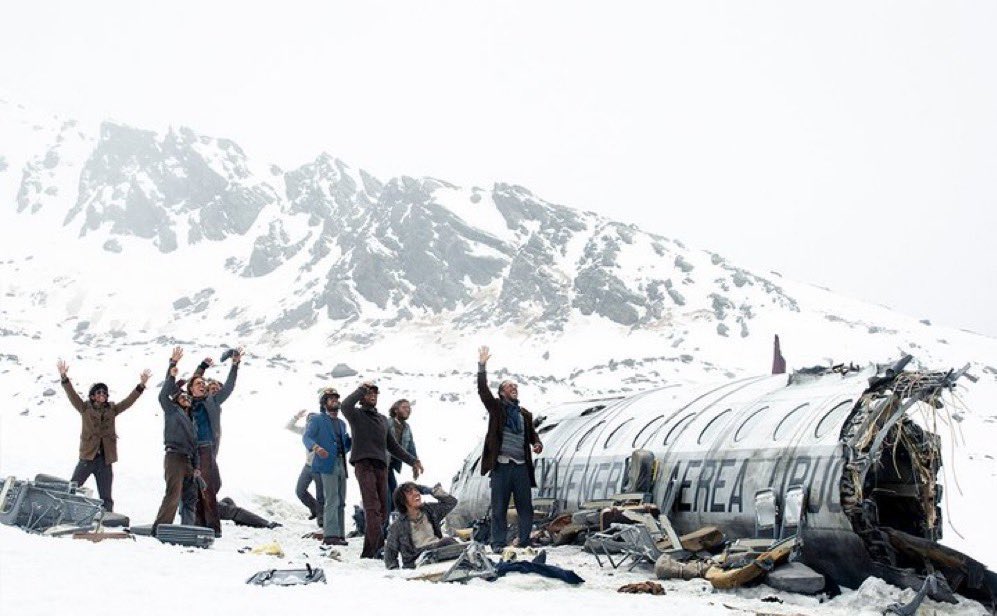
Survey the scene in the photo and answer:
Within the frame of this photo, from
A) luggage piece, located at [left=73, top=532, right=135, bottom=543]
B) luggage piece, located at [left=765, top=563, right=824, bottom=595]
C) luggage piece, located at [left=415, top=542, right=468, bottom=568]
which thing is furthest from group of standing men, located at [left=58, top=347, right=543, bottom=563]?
luggage piece, located at [left=765, top=563, right=824, bottom=595]

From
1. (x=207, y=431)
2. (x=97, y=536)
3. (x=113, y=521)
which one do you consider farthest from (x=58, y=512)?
(x=207, y=431)

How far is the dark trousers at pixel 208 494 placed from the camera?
13.4m

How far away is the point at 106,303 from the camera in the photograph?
122000 mm

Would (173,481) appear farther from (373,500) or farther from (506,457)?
(506,457)

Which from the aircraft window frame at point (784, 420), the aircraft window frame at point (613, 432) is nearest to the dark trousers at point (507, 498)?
the aircraft window frame at point (613, 432)

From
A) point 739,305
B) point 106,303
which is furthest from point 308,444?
point 106,303

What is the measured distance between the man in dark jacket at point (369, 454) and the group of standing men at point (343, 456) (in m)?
0.01

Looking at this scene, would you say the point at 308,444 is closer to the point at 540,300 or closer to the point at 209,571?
the point at 209,571

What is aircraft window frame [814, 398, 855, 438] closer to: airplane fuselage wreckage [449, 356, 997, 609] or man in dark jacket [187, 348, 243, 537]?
airplane fuselage wreckage [449, 356, 997, 609]

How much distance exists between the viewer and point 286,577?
8.53 metres

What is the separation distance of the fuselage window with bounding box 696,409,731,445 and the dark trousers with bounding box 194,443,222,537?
6.46 m

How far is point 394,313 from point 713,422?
96.2 m

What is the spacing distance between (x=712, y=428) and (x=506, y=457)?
256 centimetres

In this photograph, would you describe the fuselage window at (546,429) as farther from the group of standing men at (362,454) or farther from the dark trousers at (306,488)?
the dark trousers at (306,488)
